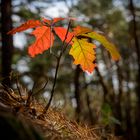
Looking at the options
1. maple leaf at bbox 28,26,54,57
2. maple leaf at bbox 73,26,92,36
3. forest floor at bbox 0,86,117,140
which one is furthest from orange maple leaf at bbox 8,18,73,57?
forest floor at bbox 0,86,117,140

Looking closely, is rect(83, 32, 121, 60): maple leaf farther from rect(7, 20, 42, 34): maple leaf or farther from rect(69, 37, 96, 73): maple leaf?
rect(7, 20, 42, 34): maple leaf

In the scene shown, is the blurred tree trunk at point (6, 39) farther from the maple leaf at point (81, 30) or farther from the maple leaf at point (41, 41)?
the maple leaf at point (81, 30)

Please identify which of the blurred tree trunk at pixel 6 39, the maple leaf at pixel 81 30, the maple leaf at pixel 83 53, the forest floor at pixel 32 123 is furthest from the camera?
the blurred tree trunk at pixel 6 39

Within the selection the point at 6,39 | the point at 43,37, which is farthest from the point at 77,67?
the point at 43,37

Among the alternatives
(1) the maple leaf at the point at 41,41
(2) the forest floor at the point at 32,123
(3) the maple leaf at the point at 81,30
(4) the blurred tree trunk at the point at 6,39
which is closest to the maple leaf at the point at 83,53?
(3) the maple leaf at the point at 81,30

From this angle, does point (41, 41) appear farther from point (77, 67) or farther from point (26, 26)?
point (77, 67)

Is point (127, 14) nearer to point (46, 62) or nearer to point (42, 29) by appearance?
point (46, 62)
